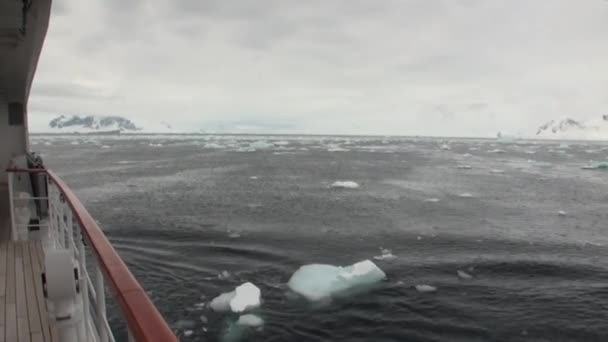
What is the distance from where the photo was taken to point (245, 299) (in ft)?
20.9

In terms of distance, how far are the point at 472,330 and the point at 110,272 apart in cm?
622

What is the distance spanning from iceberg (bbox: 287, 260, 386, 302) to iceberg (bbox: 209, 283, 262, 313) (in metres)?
0.82

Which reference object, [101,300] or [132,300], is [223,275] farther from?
[132,300]

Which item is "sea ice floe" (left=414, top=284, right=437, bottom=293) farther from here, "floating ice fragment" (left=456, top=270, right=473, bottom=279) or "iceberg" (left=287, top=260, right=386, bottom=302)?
"floating ice fragment" (left=456, top=270, right=473, bottom=279)

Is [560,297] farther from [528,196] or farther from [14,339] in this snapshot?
[528,196]

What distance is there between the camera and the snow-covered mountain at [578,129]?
483ft

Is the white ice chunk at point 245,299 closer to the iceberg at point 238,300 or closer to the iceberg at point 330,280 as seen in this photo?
the iceberg at point 238,300

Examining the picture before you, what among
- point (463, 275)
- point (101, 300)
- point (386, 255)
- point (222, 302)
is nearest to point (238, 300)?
point (222, 302)

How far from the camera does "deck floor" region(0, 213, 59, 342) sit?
2484 mm

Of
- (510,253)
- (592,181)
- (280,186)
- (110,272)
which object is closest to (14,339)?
(110,272)

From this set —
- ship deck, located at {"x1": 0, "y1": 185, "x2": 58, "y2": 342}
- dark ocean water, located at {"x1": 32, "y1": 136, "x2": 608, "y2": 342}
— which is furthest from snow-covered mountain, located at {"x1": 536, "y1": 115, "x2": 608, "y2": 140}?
ship deck, located at {"x1": 0, "y1": 185, "x2": 58, "y2": 342}

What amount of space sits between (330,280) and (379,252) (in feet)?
9.04

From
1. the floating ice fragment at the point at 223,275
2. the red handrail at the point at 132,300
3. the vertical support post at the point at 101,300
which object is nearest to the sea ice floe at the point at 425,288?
the floating ice fragment at the point at 223,275

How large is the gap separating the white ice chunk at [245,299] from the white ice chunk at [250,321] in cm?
21
